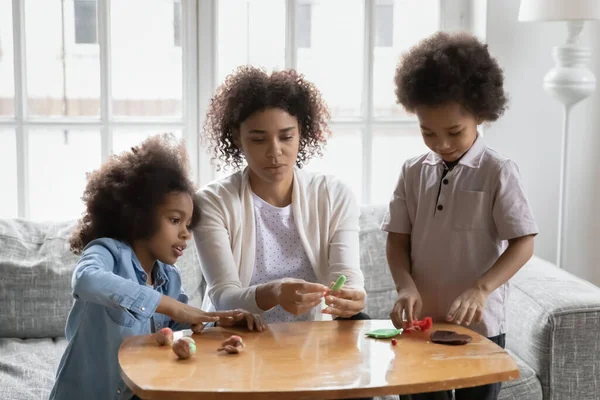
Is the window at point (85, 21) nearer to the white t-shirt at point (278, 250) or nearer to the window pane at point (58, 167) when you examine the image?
the window pane at point (58, 167)

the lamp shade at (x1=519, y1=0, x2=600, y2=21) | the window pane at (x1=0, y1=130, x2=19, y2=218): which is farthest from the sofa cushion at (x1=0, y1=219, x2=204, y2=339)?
the lamp shade at (x1=519, y1=0, x2=600, y2=21)

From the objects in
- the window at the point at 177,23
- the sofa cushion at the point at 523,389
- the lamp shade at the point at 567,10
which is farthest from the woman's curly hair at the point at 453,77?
the window at the point at 177,23

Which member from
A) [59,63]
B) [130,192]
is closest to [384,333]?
[130,192]

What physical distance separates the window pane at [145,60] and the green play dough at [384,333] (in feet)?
5.46

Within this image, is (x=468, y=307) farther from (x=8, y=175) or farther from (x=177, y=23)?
(x=8, y=175)

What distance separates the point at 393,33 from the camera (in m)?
3.44

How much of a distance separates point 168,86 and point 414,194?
1396mm

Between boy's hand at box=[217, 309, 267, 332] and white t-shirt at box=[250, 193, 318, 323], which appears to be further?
white t-shirt at box=[250, 193, 318, 323]

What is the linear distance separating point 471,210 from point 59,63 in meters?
1.77

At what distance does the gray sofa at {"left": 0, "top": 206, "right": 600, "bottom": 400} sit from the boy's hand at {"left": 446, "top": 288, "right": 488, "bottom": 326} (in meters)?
0.65

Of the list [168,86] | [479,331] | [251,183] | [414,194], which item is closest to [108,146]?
[168,86]

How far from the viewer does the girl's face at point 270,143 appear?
2273 mm

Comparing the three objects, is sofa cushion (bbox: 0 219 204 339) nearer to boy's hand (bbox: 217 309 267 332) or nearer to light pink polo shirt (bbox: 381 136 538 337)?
boy's hand (bbox: 217 309 267 332)

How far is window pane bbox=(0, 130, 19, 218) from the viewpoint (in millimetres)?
3250
